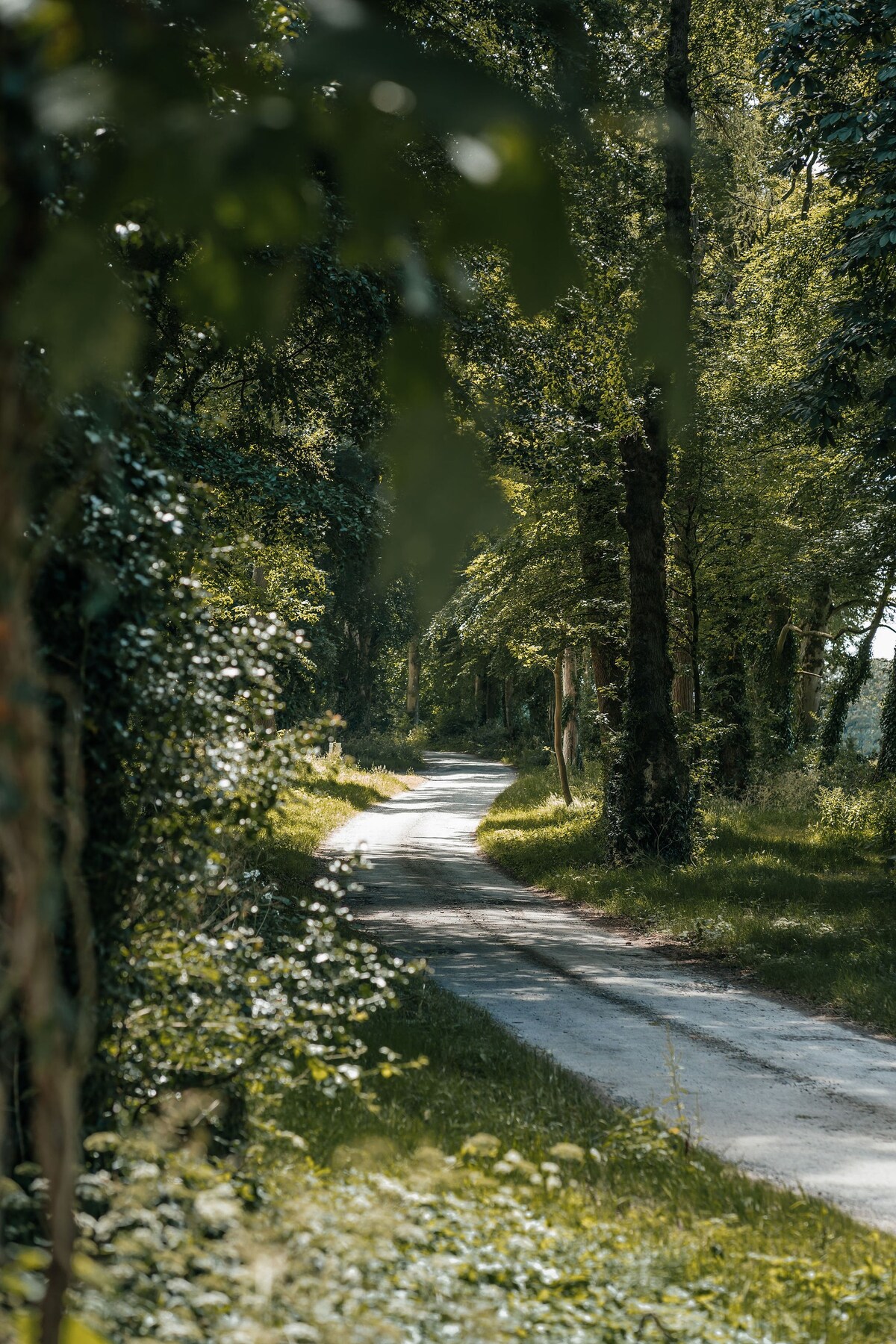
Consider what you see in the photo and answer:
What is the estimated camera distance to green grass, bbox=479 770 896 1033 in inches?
417

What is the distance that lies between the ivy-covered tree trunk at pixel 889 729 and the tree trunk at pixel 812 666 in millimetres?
10936

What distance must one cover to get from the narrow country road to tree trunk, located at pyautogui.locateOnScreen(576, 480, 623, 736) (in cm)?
510

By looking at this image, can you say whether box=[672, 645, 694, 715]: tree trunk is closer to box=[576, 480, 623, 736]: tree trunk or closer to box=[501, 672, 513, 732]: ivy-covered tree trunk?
box=[576, 480, 623, 736]: tree trunk

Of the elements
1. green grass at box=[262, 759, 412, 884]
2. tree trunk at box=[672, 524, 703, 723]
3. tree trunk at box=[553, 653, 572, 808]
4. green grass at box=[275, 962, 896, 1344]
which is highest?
tree trunk at box=[672, 524, 703, 723]

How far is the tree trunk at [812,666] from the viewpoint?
3194cm

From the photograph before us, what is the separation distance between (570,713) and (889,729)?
11.5 meters

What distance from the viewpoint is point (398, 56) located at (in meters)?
1.53

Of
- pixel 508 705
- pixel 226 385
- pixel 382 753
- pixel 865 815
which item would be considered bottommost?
pixel 382 753

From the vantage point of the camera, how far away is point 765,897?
13938mm

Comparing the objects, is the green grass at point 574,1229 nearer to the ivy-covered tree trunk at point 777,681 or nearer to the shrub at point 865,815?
the shrub at point 865,815

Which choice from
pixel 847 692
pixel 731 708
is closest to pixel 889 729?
pixel 731 708

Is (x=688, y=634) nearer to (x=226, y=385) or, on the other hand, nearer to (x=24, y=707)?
(x=226, y=385)

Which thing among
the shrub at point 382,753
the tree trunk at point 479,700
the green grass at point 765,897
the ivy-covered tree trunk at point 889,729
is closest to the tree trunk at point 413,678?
the tree trunk at point 479,700

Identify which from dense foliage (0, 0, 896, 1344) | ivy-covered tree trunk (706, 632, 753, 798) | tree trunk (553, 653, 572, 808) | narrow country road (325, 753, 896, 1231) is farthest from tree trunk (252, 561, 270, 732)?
ivy-covered tree trunk (706, 632, 753, 798)
